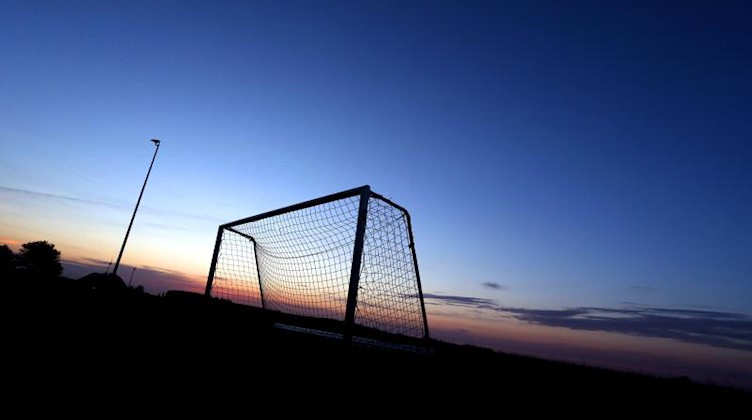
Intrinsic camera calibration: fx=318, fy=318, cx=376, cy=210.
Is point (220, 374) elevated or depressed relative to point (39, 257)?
depressed

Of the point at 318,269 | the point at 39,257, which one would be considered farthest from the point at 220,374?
the point at 39,257

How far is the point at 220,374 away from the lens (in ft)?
9.39

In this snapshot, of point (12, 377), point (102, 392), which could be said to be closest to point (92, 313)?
point (12, 377)

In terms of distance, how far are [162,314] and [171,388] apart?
3882 millimetres

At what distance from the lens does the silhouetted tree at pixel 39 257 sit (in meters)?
40.8

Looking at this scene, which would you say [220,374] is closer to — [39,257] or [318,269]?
[318,269]

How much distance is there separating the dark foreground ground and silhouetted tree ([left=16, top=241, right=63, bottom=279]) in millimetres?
52505

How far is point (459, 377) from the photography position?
16.1 ft

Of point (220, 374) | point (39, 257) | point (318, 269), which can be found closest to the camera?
point (220, 374)

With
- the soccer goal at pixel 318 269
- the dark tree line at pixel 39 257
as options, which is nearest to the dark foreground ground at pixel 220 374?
the soccer goal at pixel 318 269

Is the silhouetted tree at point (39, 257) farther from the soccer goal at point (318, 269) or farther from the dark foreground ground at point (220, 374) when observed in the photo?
the dark foreground ground at point (220, 374)

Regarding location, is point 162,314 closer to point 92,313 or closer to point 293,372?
point 92,313

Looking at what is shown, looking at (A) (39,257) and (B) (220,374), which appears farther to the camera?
(A) (39,257)

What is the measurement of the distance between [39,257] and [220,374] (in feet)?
190
